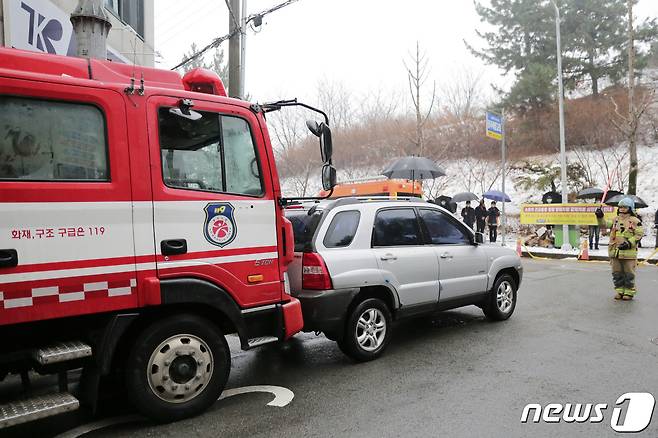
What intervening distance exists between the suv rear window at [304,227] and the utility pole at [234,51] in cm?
686

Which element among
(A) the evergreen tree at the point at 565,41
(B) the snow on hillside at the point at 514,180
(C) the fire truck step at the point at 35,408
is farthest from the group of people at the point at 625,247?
(A) the evergreen tree at the point at 565,41

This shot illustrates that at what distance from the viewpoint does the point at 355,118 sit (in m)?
41.1

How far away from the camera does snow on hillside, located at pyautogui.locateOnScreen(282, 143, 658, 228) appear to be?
25236mm

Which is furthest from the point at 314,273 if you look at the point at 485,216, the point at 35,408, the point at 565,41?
the point at 565,41

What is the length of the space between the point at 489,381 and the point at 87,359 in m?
3.40

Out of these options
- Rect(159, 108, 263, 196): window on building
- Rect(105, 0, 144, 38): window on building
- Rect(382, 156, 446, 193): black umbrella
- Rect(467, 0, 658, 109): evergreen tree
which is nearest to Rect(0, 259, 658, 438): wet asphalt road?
Rect(159, 108, 263, 196): window on building

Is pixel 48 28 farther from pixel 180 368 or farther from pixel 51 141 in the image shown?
pixel 180 368

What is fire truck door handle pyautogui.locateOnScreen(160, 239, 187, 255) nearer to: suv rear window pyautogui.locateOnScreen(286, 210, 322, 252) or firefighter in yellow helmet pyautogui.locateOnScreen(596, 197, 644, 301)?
suv rear window pyautogui.locateOnScreen(286, 210, 322, 252)

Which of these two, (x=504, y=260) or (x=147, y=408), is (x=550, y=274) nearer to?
(x=504, y=260)

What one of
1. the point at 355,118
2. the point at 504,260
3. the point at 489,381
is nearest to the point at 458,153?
the point at 355,118

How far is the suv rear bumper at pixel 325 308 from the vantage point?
4.75 meters

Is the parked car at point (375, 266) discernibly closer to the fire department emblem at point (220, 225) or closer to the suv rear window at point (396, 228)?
the suv rear window at point (396, 228)

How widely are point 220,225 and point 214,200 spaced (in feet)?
0.67

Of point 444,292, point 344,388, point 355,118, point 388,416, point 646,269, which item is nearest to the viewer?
point 388,416
